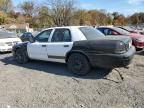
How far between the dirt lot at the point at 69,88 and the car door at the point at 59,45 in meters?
0.50

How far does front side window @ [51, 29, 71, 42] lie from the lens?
7.57 metres

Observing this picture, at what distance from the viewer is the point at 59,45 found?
7648mm

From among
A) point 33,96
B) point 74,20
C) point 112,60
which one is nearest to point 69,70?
point 112,60

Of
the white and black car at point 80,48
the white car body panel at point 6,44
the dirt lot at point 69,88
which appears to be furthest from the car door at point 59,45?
the white car body panel at point 6,44

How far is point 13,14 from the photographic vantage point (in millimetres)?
99188

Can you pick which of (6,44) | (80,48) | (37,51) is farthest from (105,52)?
(6,44)

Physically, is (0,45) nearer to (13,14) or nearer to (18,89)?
(18,89)

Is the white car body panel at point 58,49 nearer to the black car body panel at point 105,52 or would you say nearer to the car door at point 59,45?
the car door at point 59,45

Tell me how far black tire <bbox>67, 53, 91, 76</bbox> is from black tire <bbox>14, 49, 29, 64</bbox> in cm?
247

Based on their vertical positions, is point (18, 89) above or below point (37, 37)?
below

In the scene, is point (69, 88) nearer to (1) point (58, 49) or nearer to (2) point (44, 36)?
(1) point (58, 49)

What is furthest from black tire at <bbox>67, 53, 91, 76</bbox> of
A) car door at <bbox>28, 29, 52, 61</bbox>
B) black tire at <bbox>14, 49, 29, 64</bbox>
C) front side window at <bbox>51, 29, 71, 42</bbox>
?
black tire at <bbox>14, 49, 29, 64</bbox>

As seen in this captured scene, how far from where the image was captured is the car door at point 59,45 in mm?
7488

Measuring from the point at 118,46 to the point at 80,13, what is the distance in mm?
57564
